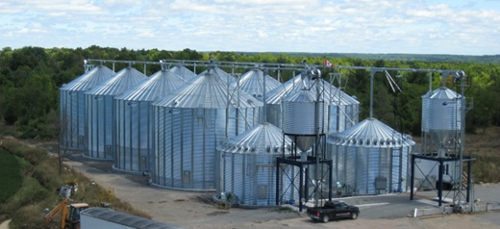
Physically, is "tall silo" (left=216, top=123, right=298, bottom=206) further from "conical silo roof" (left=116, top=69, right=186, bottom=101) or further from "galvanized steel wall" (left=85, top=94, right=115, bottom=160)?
"galvanized steel wall" (left=85, top=94, right=115, bottom=160)

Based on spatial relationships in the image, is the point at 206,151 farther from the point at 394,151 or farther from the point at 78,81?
the point at 78,81

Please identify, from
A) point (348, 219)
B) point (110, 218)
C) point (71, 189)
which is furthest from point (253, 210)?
point (110, 218)

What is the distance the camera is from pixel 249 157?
133 ft

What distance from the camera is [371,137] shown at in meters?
44.5

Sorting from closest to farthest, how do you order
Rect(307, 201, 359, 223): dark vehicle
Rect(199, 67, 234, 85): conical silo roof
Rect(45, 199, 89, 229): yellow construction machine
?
Rect(45, 199, 89, 229): yellow construction machine, Rect(307, 201, 359, 223): dark vehicle, Rect(199, 67, 234, 85): conical silo roof

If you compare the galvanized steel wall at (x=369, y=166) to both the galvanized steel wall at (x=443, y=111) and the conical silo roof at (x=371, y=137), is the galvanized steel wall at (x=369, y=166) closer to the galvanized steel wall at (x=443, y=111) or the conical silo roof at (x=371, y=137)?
the conical silo roof at (x=371, y=137)

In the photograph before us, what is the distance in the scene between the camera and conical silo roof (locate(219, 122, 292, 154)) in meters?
40.8

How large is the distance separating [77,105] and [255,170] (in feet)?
93.4

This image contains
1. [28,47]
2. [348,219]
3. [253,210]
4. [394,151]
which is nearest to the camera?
[348,219]

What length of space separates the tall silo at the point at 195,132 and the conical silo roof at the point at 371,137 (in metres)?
6.52

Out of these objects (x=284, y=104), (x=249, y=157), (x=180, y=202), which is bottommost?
(x=180, y=202)

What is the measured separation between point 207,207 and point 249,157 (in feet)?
12.1

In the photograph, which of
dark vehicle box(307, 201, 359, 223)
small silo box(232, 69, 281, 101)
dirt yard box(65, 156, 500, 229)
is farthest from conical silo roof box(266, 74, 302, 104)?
dark vehicle box(307, 201, 359, 223)

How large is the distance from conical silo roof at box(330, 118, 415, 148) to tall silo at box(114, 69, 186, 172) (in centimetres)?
1419
